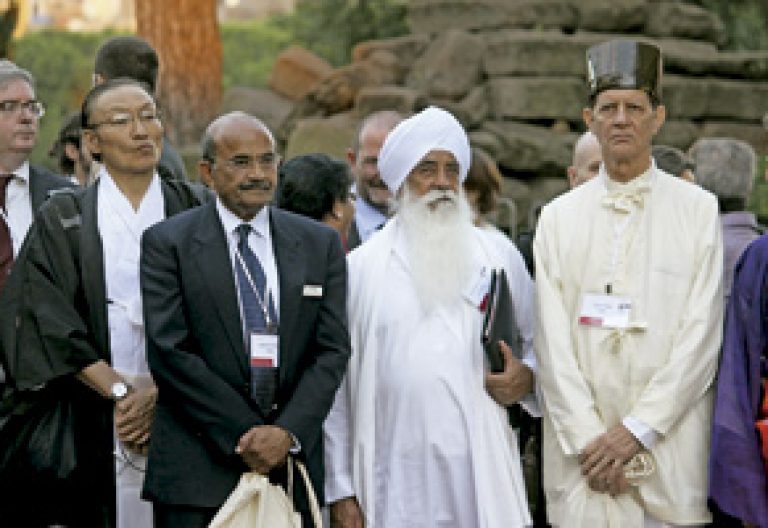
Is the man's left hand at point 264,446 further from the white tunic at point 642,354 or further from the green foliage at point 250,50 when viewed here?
the green foliage at point 250,50

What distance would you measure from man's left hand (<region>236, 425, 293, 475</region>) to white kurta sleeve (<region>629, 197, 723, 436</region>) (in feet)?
3.64

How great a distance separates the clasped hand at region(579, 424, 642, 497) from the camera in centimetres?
464

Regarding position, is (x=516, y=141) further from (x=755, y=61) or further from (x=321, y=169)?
(x=321, y=169)

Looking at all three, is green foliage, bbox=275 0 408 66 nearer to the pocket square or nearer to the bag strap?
the pocket square

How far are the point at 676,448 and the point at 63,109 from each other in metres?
14.2

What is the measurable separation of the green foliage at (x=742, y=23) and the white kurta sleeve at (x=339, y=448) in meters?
11.8

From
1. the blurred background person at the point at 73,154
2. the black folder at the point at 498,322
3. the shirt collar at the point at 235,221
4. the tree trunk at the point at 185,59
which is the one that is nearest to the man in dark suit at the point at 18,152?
the blurred background person at the point at 73,154

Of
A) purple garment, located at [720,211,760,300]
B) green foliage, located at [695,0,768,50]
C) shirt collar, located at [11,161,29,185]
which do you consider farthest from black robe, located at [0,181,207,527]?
green foliage, located at [695,0,768,50]

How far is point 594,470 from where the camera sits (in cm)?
466

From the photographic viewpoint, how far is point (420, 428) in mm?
4844

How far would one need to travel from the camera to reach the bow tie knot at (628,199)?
4910 mm

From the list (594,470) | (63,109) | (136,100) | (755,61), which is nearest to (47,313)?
(136,100)

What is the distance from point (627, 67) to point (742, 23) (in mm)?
11910

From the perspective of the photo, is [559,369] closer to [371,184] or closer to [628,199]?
[628,199]
